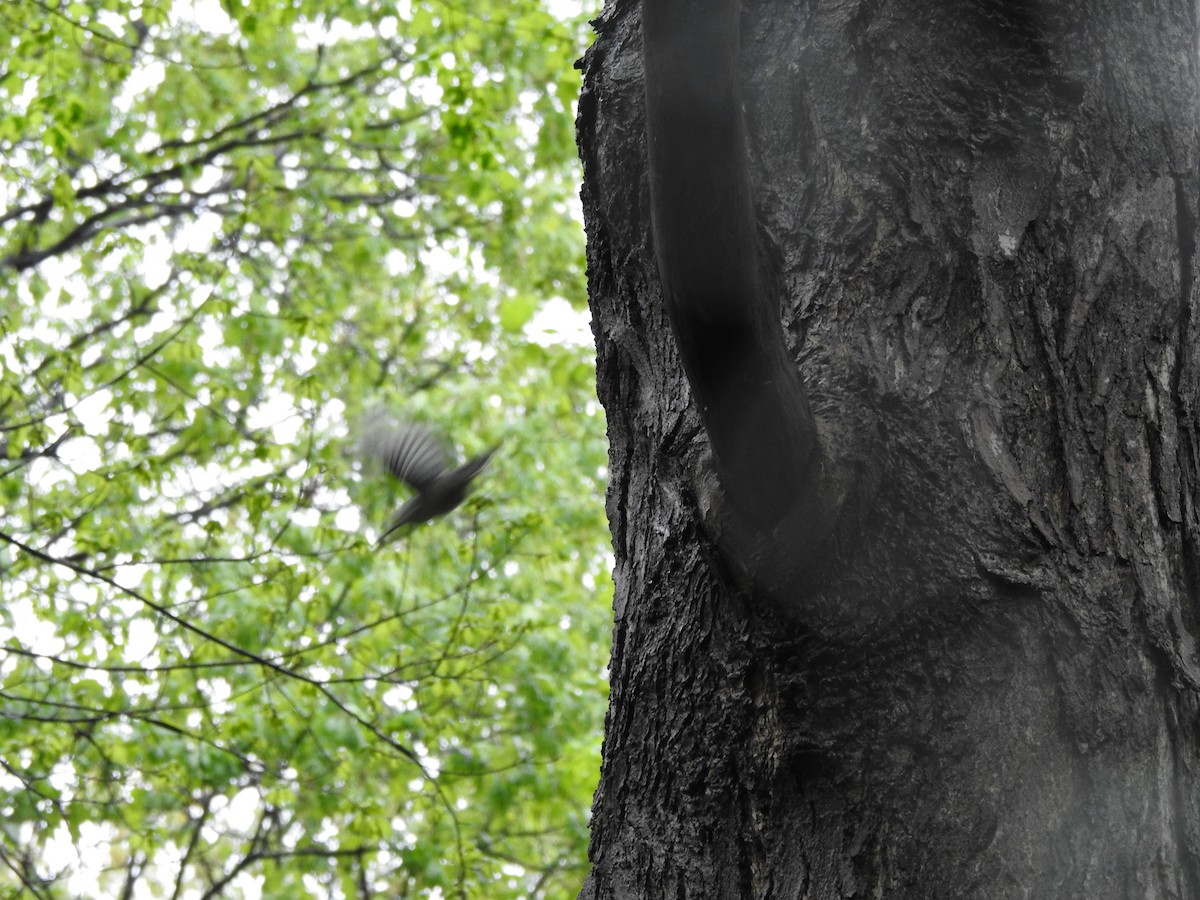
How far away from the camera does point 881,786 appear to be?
1.03m

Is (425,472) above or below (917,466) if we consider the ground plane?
above

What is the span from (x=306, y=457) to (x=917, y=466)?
4311 millimetres

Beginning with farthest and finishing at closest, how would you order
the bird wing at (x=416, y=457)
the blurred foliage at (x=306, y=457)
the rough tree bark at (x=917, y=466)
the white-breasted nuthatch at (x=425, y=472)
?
the blurred foliage at (x=306, y=457)
the bird wing at (x=416, y=457)
the white-breasted nuthatch at (x=425, y=472)
the rough tree bark at (x=917, y=466)

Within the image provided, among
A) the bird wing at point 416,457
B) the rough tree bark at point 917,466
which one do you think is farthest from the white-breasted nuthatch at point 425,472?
the rough tree bark at point 917,466

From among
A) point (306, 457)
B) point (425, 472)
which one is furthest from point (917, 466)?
point (306, 457)

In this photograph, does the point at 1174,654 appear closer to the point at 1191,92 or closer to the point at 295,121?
the point at 1191,92

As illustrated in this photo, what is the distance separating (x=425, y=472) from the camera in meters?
2.08

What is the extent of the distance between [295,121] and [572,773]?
5121mm

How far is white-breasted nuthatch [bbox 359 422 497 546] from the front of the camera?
1913 millimetres

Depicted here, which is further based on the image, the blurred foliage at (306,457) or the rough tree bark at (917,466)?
the blurred foliage at (306,457)

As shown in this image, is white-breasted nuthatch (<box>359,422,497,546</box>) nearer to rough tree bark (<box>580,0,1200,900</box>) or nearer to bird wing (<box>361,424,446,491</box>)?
bird wing (<box>361,424,446,491</box>)

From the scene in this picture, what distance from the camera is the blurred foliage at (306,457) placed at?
529 centimetres

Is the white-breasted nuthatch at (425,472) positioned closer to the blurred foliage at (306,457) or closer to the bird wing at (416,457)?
the bird wing at (416,457)

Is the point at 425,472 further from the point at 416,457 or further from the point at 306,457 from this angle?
the point at 306,457
